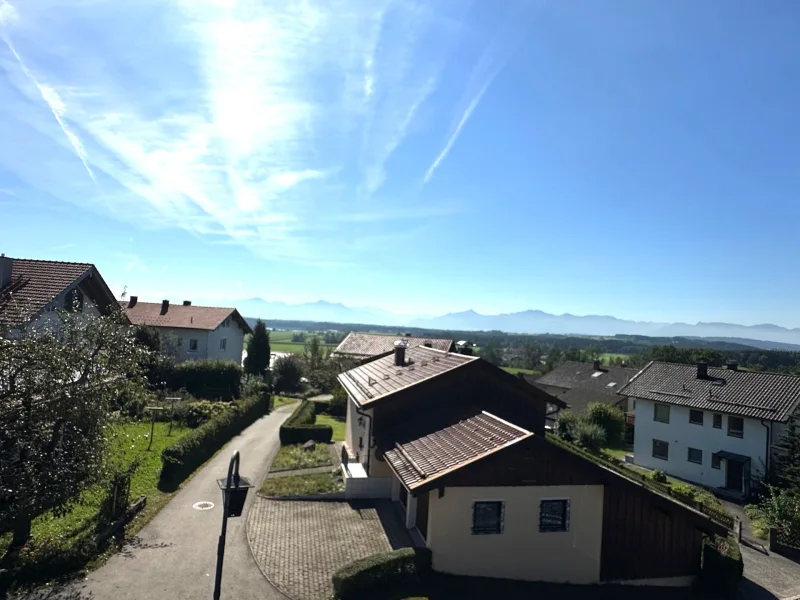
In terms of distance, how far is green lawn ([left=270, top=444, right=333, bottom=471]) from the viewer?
77.5 ft

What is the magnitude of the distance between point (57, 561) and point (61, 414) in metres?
3.81

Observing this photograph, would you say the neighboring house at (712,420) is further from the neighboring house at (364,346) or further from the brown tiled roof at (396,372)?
the neighboring house at (364,346)

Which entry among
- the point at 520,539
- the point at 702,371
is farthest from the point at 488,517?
the point at 702,371

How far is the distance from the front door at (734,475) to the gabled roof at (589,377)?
2675cm

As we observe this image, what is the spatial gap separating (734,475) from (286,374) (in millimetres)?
40310

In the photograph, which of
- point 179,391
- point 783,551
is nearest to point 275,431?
point 179,391

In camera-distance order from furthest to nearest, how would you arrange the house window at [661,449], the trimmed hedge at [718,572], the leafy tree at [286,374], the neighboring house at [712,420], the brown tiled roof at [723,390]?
the leafy tree at [286,374], the house window at [661,449], the brown tiled roof at [723,390], the neighboring house at [712,420], the trimmed hedge at [718,572]

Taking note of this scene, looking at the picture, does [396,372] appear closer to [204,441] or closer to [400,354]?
[400,354]

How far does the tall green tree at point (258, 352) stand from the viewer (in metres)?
54.4

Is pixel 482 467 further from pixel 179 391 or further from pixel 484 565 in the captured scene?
pixel 179 391

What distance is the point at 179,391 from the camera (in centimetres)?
3669

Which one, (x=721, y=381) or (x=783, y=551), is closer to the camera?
(x=783, y=551)

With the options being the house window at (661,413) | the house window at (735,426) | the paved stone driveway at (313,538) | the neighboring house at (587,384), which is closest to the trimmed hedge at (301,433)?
the paved stone driveway at (313,538)

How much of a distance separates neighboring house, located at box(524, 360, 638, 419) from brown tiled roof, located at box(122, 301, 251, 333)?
3766 cm
